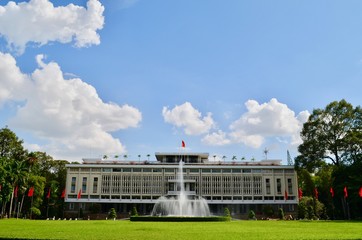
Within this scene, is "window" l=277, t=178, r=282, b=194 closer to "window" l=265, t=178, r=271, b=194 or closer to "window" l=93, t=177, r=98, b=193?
"window" l=265, t=178, r=271, b=194

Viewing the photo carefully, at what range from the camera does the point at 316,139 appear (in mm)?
55812

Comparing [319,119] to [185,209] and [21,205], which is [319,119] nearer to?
[185,209]

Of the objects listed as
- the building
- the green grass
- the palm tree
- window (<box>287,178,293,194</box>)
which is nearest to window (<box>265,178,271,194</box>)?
the building

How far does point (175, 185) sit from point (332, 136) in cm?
3634

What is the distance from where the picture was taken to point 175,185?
258ft

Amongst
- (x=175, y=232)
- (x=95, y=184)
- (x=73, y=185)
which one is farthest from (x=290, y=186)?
(x=175, y=232)

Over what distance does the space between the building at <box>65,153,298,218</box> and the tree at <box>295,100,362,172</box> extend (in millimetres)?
19991

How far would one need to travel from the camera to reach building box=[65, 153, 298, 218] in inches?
3007

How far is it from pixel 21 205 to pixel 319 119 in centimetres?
5213

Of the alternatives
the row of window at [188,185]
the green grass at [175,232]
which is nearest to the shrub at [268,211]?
the row of window at [188,185]

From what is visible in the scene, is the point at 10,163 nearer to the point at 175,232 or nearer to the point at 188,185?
the point at 188,185

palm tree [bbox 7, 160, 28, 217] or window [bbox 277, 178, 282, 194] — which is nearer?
palm tree [bbox 7, 160, 28, 217]

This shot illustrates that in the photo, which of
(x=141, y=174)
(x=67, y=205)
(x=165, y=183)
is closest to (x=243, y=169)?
(x=165, y=183)

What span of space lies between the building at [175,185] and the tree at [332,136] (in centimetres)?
1999
